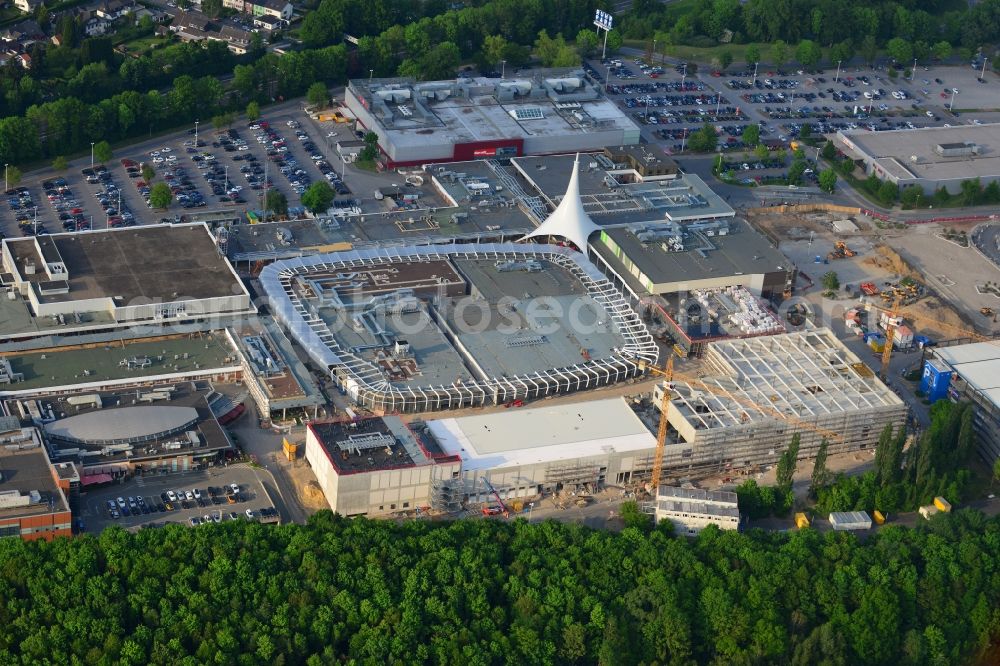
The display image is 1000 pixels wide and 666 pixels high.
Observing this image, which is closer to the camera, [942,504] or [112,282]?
A: [942,504]

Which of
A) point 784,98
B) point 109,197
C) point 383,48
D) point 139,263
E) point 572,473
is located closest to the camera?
point 572,473

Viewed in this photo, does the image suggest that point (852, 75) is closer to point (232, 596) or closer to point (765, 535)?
point (765, 535)

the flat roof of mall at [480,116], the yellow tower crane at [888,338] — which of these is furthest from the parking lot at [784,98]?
the yellow tower crane at [888,338]

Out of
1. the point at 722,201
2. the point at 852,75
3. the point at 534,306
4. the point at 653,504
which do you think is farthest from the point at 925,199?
the point at 653,504

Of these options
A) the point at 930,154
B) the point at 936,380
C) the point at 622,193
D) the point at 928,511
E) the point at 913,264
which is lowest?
the point at 913,264

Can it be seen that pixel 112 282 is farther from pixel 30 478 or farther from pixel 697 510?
pixel 697 510

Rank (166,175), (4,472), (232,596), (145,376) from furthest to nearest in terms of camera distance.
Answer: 1. (166,175)
2. (145,376)
3. (4,472)
4. (232,596)

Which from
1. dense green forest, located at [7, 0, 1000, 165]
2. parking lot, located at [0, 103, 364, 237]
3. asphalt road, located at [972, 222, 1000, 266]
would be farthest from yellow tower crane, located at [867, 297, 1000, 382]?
dense green forest, located at [7, 0, 1000, 165]

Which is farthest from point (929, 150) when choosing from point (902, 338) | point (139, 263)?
point (139, 263)
